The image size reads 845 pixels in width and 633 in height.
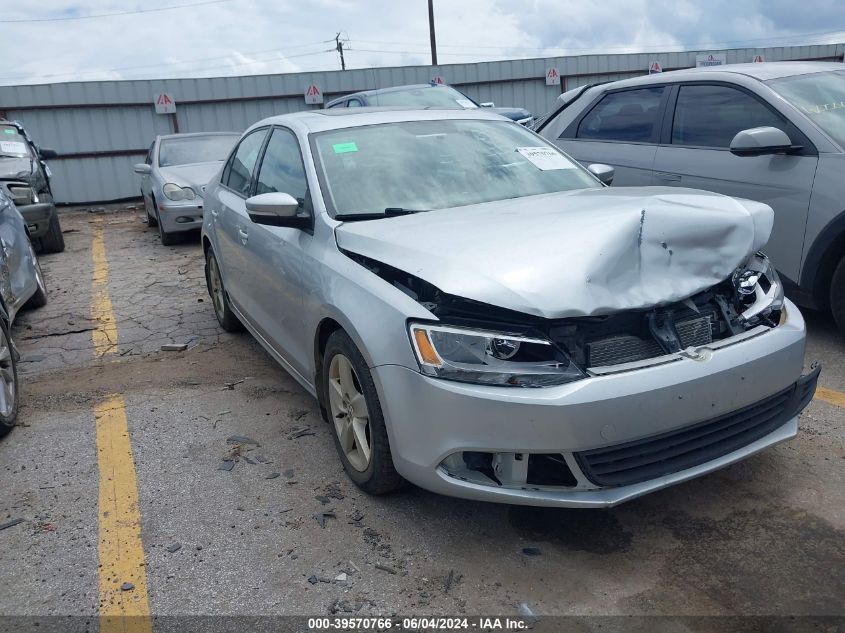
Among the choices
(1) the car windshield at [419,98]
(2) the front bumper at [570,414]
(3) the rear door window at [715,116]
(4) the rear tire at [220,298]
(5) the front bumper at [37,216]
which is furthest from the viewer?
(1) the car windshield at [419,98]

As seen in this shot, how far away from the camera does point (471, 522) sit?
2.99 meters

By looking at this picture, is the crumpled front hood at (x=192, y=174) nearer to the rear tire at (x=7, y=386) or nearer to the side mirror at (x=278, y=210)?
the rear tire at (x=7, y=386)

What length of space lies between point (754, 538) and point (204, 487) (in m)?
2.30

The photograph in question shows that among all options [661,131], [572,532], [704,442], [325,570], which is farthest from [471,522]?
[661,131]

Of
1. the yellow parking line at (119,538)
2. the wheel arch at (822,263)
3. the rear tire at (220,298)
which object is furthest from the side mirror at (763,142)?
the yellow parking line at (119,538)

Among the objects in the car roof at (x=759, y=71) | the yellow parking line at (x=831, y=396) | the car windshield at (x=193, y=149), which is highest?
the car roof at (x=759, y=71)

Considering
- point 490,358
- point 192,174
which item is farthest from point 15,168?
point 490,358

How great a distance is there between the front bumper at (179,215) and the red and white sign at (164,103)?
7258mm

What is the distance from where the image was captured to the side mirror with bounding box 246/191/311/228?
11.3 ft

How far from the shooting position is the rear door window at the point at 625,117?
5.63m

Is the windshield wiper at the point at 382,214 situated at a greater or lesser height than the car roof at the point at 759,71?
lesser

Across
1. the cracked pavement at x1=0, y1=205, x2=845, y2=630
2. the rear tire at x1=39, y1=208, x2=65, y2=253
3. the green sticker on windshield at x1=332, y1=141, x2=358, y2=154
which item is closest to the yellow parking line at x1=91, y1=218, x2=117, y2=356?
the rear tire at x1=39, y1=208, x2=65, y2=253

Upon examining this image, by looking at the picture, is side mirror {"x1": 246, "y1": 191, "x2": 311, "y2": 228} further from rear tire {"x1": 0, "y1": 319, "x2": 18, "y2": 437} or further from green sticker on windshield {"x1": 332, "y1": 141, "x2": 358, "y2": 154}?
rear tire {"x1": 0, "y1": 319, "x2": 18, "y2": 437}

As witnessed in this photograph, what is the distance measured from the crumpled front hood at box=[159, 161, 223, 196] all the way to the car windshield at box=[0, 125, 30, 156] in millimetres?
1703
